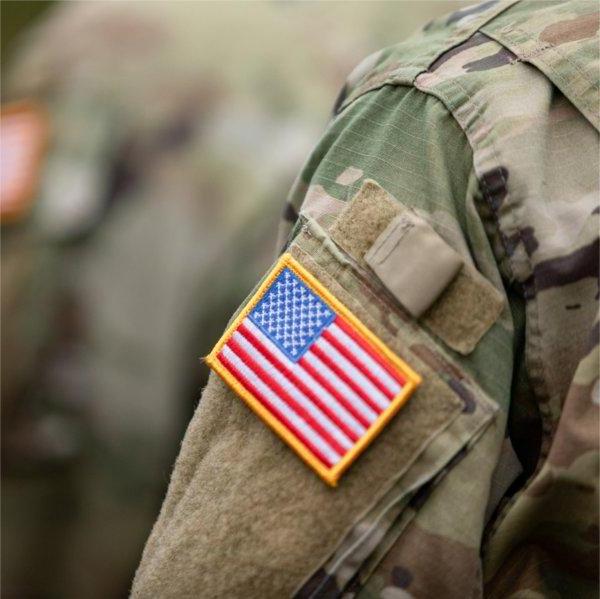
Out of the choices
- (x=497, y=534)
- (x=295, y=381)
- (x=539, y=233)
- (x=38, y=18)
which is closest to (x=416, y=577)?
(x=497, y=534)

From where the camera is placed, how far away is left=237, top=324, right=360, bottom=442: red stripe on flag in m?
0.67

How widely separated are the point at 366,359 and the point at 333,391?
4 centimetres

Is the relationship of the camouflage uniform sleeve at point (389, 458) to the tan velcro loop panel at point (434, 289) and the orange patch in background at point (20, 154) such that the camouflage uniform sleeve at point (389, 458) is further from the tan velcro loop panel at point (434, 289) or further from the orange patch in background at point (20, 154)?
the orange patch in background at point (20, 154)

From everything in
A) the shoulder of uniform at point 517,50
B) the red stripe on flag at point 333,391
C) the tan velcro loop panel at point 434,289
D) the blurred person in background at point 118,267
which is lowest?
the blurred person in background at point 118,267

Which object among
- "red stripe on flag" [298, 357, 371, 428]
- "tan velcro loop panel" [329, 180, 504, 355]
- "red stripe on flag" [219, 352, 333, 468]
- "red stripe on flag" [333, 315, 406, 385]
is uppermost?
"tan velcro loop panel" [329, 180, 504, 355]

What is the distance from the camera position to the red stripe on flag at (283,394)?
670 millimetres

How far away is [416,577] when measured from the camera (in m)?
0.66

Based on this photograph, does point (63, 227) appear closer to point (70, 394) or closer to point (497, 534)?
point (70, 394)

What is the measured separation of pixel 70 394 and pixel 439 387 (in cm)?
76

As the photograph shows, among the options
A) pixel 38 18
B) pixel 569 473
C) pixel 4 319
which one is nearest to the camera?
pixel 569 473

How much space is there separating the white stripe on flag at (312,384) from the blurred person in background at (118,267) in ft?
1.67

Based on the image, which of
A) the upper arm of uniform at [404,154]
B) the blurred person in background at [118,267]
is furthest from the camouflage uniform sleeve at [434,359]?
the blurred person in background at [118,267]

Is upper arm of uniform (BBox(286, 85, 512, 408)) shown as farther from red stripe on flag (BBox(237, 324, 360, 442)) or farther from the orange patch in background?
the orange patch in background

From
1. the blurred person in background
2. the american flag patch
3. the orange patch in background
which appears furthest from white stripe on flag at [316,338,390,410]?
the orange patch in background
